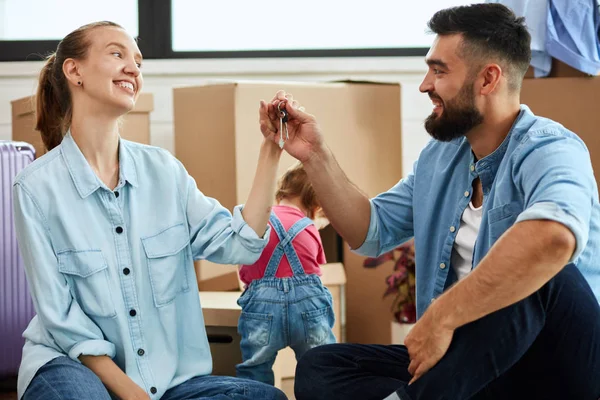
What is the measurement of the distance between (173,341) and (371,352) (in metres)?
0.39

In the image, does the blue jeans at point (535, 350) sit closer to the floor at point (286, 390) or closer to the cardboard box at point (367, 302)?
the floor at point (286, 390)

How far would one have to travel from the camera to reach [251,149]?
239cm

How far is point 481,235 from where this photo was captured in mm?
1529

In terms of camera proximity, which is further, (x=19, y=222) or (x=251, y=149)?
(x=251, y=149)

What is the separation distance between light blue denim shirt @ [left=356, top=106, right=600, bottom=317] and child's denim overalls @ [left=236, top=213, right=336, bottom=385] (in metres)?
0.27

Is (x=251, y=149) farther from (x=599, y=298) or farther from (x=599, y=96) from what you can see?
(x=599, y=298)

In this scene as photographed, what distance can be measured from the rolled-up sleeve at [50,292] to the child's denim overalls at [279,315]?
21.2 inches

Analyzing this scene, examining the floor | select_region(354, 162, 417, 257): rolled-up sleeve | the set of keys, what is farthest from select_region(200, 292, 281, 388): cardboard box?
the set of keys

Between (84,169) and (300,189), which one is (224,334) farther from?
(84,169)

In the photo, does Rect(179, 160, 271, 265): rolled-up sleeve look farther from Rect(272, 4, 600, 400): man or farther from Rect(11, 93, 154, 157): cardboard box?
Rect(11, 93, 154, 157): cardboard box

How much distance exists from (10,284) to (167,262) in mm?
733

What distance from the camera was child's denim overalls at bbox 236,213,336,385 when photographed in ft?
6.41

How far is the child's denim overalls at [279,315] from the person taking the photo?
1.95m

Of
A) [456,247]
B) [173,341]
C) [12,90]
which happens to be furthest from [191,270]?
[12,90]
